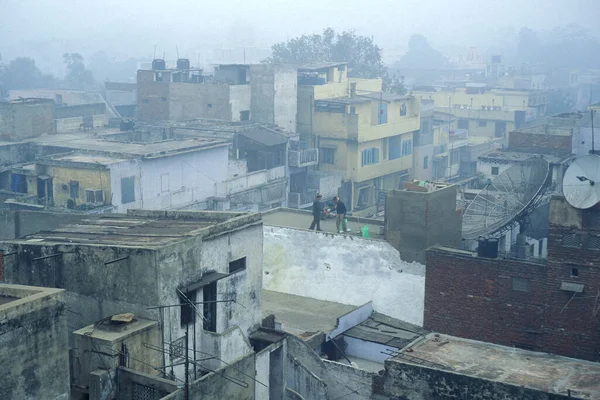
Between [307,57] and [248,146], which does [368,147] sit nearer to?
[248,146]

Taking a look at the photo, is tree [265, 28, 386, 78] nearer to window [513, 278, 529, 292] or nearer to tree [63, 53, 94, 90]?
tree [63, 53, 94, 90]

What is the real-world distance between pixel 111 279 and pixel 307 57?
68.0 metres

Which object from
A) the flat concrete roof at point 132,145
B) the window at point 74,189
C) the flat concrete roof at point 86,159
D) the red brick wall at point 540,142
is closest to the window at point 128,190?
the flat concrete roof at point 86,159

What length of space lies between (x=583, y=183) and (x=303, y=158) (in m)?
29.6

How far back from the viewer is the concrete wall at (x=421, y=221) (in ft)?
85.0

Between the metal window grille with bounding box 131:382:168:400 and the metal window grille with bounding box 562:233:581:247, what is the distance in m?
11.2

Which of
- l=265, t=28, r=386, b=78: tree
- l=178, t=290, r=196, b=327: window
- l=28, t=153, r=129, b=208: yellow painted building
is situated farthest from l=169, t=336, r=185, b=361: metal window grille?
l=265, t=28, r=386, b=78: tree

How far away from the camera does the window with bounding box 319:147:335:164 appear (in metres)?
53.5

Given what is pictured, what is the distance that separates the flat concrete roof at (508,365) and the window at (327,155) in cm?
3206

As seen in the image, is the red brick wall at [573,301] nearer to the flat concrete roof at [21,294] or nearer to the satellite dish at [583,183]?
the satellite dish at [583,183]

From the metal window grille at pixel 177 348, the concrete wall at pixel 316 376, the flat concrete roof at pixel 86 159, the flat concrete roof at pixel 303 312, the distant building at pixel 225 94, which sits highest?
the distant building at pixel 225 94

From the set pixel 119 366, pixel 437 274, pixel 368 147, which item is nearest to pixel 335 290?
pixel 437 274

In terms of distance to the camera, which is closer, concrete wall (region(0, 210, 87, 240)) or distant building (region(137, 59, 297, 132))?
concrete wall (region(0, 210, 87, 240))

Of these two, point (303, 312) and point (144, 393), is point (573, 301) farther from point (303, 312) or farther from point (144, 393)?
point (144, 393)
